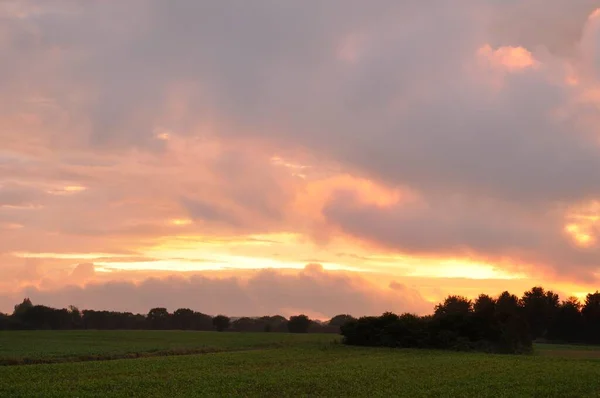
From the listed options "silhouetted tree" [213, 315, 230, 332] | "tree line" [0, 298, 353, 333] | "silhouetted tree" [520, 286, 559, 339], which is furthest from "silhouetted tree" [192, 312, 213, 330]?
"silhouetted tree" [520, 286, 559, 339]

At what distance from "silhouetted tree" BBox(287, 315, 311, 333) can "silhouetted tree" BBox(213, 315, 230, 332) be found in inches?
646

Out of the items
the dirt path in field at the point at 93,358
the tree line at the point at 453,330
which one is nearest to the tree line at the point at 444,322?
the tree line at the point at 453,330

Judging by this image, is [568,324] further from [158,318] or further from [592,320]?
[158,318]

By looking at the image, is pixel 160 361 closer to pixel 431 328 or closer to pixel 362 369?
pixel 362 369

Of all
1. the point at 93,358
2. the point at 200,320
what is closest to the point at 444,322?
the point at 93,358

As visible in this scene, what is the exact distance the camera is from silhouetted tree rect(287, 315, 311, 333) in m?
149

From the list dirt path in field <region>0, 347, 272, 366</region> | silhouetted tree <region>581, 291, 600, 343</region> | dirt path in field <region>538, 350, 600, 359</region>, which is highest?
silhouetted tree <region>581, 291, 600, 343</region>

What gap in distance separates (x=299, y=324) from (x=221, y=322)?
2005 cm

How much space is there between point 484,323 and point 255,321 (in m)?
126

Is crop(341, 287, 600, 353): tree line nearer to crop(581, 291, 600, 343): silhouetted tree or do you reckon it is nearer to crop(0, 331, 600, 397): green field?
crop(0, 331, 600, 397): green field

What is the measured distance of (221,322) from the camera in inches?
6127

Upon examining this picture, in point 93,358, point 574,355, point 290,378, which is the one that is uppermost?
point 574,355

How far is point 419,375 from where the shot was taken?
4188 centimetres

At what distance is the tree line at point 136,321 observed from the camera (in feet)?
506
